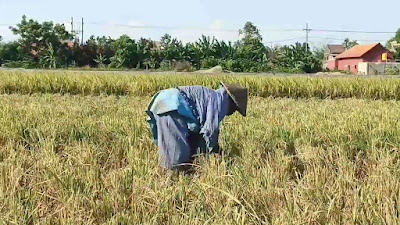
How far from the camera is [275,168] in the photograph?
11.5ft

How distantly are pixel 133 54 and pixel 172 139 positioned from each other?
29.4m

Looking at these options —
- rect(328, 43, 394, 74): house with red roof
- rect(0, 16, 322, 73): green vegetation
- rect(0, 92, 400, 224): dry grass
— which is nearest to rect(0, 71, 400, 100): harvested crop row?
rect(0, 92, 400, 224): dry grass

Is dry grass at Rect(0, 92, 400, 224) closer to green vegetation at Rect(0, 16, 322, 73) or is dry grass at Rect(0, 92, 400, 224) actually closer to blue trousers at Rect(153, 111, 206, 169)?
blue trousers at Rect(153, 111, 206, 169)

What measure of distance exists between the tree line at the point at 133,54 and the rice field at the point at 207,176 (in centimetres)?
2595

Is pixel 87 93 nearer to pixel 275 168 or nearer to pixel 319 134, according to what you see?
pixel 319 134

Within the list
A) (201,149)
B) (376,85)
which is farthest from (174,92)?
(376,85)

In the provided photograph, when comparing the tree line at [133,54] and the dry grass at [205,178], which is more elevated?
the tree line at [133,54]

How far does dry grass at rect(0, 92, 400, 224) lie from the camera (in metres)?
2.47

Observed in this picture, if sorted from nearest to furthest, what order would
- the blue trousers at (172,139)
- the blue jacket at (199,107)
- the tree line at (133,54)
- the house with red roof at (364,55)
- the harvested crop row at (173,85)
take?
the blue jacket at (199,107)
the blue trousers at (172,139)
the harvested crop row at (173,85)
the tree line at (133,54)
the house with red roof at (364,55)

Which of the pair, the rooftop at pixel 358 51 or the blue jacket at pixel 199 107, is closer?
the blue jacket at pixel 199 107

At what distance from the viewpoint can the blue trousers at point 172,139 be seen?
358 cm

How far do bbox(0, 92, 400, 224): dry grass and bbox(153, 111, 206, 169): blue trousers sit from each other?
0.16 meters

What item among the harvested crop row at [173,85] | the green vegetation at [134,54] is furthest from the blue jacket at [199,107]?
the green vegetation at [134,54]

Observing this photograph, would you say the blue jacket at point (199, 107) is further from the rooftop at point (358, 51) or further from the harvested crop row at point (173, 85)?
the rooftop at point (358, 51)
